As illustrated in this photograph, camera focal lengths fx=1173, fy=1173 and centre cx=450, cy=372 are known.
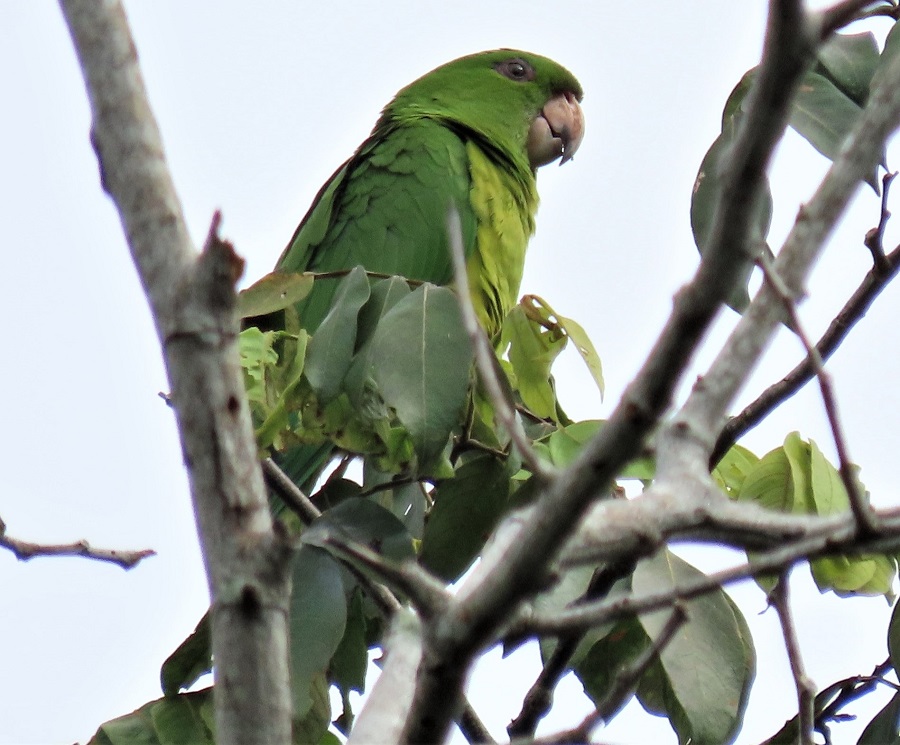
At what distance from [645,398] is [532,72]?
334 cm

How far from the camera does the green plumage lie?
10.1 feet

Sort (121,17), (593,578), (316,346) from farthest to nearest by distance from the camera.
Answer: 1. (593,578)
2. (316,346)
3. (121,17)

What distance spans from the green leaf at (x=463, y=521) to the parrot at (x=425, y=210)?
1279 millimetres

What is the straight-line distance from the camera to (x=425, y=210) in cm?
313

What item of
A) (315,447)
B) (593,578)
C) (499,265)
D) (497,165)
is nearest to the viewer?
(593,578)

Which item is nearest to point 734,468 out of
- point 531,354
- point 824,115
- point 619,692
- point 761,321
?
point 531,354

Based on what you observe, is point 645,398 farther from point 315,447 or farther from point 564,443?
point 315,447

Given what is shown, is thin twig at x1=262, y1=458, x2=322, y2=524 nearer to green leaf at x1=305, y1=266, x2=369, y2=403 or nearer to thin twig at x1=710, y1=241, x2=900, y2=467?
green leaf at x1=305, y1=266, x2=369, y2=403

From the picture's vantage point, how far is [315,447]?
2.52 m

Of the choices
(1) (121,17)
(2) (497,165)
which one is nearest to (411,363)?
(1) (121,17)

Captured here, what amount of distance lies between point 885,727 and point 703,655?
0.36m

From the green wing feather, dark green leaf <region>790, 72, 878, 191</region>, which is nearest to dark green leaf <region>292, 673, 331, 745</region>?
dark green leaf <region>790, 72, 878, 191</region>

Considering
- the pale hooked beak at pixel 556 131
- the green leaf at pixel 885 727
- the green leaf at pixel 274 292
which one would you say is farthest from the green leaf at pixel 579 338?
the pale hooked beak at pixel 556 131

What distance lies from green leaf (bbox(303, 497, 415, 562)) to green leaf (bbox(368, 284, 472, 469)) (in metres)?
0.09
